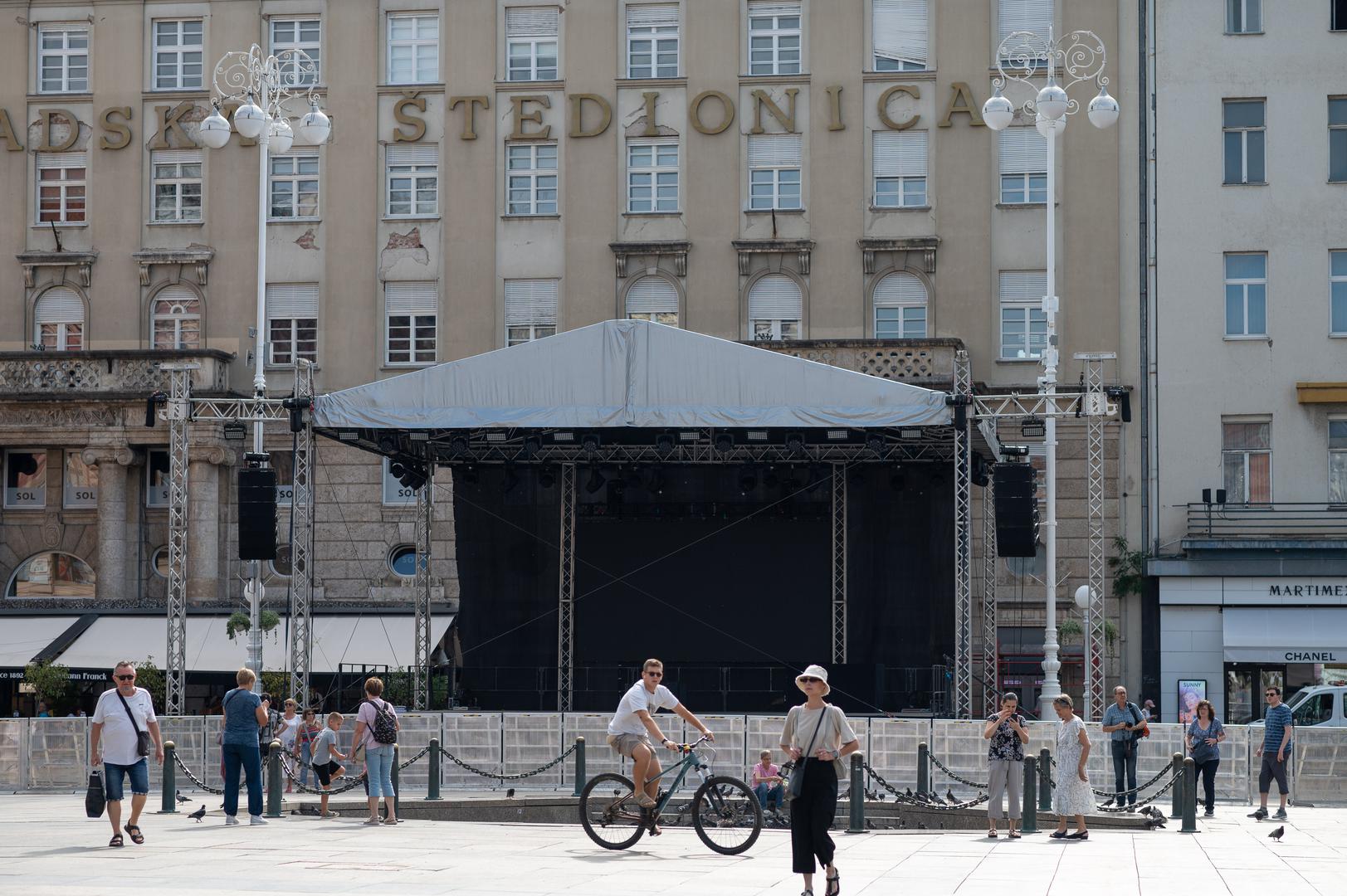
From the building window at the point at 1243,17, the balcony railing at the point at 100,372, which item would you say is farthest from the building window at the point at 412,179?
the building window at the point at 1243,17

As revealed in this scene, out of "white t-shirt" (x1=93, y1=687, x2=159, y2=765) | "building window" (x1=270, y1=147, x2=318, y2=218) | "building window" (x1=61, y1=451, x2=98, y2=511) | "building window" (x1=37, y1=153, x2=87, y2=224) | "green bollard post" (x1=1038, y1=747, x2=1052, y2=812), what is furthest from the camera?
"building window" (x1=37, y1=153, x2=87, y2=224)

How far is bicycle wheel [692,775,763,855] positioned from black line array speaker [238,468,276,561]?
529 inches

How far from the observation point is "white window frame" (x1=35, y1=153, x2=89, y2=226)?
4197cm

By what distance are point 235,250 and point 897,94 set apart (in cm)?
1430

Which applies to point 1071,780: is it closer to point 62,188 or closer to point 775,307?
point 775,307

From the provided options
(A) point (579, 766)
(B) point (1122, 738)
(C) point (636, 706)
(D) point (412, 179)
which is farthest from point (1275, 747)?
(D) point (412, 179)

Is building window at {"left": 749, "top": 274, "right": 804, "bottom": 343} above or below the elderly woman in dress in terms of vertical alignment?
above

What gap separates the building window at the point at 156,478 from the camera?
4069 centimetres

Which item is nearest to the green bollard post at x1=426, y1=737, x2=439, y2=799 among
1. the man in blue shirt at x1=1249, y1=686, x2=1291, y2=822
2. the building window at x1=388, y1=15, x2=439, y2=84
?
the man in blue shirt at x1=1249, y1=686, x2=1291, y2=822

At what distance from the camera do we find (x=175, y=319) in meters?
41.5

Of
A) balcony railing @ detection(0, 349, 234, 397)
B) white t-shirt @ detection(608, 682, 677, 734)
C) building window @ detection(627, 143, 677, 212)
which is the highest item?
building window @ detection(627, 143, 677, 212)

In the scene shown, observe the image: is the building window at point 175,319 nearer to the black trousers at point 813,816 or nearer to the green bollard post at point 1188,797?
the green bollard post at point 1188,797

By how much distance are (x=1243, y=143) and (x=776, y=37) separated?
32.1 ft

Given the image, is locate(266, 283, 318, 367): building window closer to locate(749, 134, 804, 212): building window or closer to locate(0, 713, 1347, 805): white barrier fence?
locate(749, 134, 804, 212): building window
